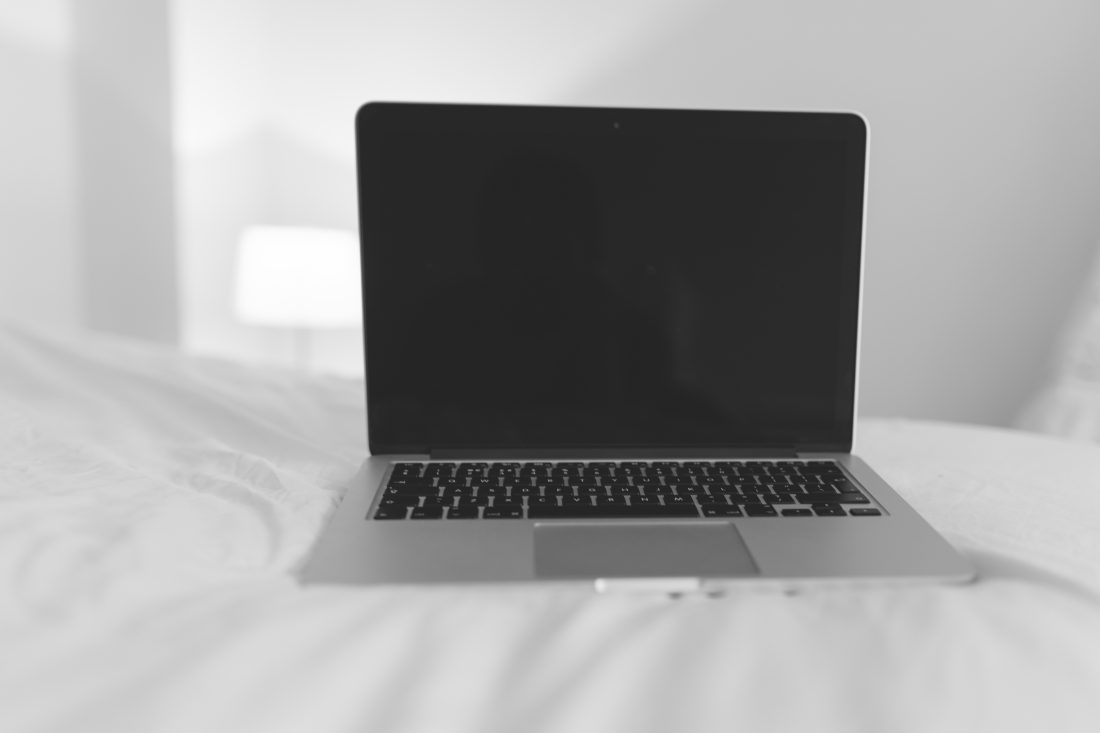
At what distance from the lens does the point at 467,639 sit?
1.34 feet

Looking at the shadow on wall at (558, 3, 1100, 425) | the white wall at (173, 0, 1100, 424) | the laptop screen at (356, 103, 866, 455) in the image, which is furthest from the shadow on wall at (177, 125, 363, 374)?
the laptop screen at (356, 103, 866, 455)

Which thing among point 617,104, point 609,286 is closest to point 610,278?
point 609,286

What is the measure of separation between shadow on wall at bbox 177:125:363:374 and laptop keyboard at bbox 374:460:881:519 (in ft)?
5.23

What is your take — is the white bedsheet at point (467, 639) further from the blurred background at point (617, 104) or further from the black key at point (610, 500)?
the blurred background at point (617, 104)

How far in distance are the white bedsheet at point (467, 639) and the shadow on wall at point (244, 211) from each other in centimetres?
162

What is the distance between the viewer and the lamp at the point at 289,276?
1878mm

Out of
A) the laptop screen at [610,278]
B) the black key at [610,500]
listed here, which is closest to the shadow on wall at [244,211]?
the laptop screen at [610,278]

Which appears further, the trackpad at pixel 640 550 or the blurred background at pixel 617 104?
the blurred background at pixel 617 104

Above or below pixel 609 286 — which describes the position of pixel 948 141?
above

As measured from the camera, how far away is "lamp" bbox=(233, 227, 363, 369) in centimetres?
188

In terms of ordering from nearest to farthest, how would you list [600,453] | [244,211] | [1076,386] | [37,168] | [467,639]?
[467,639] → [600,453] → [1076,386] → [37,168] → [244,211]

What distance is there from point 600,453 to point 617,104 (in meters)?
1.46

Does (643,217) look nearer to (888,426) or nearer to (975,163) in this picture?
(888,426)

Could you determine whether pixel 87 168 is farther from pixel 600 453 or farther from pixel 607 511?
pixel 607 511
